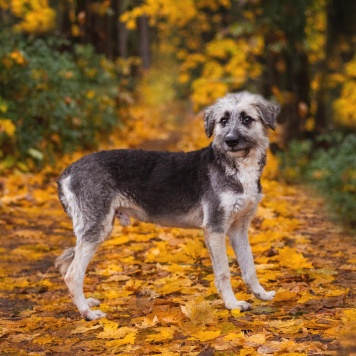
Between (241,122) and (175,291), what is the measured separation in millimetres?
1850

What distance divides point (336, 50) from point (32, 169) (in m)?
7.45

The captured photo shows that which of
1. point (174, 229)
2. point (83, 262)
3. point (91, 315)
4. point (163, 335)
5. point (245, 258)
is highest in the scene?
point (83, 262)

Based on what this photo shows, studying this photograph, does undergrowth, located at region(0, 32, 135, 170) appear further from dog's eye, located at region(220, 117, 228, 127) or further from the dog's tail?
dog's eye, located at region(220, 117, 228, 127)

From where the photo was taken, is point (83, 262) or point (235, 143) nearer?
point (235, 143)

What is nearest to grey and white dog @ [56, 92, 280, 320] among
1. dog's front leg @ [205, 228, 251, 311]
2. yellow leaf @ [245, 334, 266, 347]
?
dog's front leg @ [205, 228, 251, 311]

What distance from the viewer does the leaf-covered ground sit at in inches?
185

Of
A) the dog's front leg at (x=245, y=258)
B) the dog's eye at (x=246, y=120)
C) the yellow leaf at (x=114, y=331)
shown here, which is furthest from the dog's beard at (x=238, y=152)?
the yellow leaf at (x=114, y=331)

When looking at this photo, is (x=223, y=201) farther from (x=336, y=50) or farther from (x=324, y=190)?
(x=336, y=50)

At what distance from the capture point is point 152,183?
5848mm

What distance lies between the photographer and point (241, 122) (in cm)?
545

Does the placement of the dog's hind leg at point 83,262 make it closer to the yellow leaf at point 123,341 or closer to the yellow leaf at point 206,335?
the yellow leaf at point 123,341

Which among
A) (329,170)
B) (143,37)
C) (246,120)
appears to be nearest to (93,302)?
(246,120)

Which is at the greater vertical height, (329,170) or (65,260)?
(65,260)

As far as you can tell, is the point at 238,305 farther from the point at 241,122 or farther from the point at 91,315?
the point at 241,122
